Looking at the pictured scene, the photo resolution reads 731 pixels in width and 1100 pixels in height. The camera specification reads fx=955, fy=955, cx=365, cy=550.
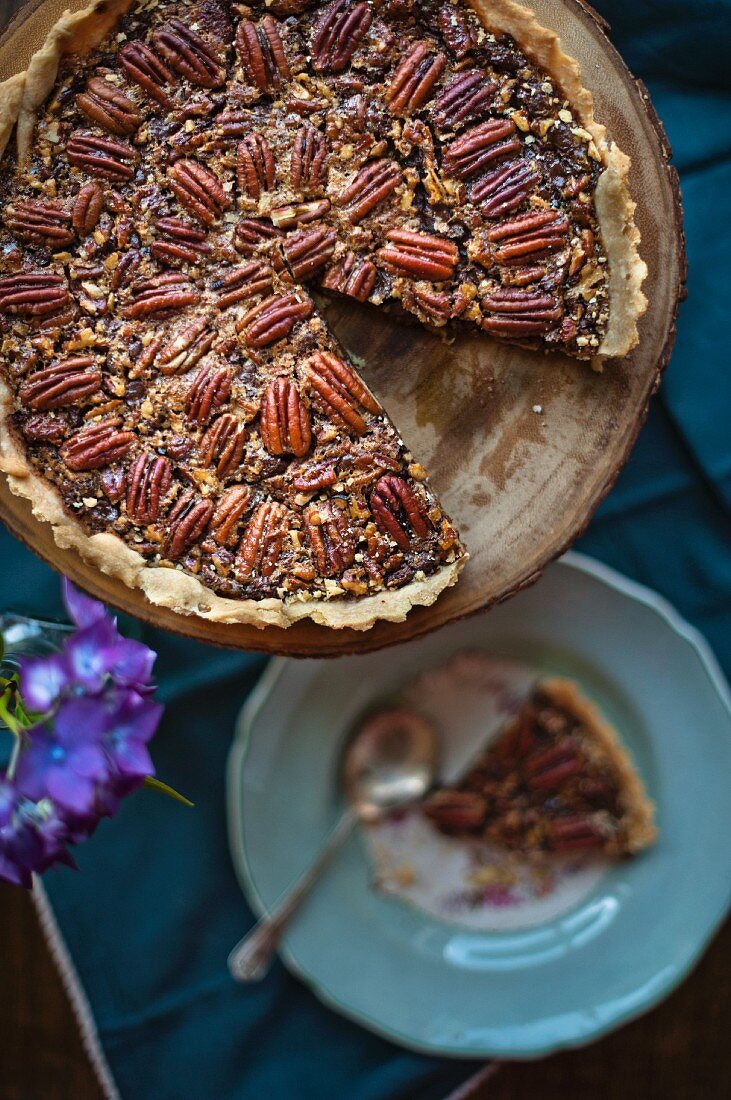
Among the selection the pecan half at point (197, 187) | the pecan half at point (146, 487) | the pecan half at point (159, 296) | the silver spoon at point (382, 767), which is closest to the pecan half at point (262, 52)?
the pecan half at point (197, 187)

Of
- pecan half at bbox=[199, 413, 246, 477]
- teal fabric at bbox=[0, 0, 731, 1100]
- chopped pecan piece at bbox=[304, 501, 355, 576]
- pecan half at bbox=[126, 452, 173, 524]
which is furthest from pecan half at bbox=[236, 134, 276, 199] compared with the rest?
teal fabric at bbox=[0, 0, 731, 1100]

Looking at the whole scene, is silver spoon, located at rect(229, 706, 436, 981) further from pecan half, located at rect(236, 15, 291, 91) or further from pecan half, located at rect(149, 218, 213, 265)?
pecan half, located at rect(236, 15, 291, 91)

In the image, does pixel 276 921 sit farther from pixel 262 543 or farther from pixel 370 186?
pixel 370 186

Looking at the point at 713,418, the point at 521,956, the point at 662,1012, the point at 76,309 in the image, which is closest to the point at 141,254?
the point at 76,309

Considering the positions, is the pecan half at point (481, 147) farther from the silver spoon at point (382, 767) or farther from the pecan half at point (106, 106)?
the silver spoon at point (382, 767)

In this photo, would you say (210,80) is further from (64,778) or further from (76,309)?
(64,778)

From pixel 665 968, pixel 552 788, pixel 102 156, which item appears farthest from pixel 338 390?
pixel 665 968
